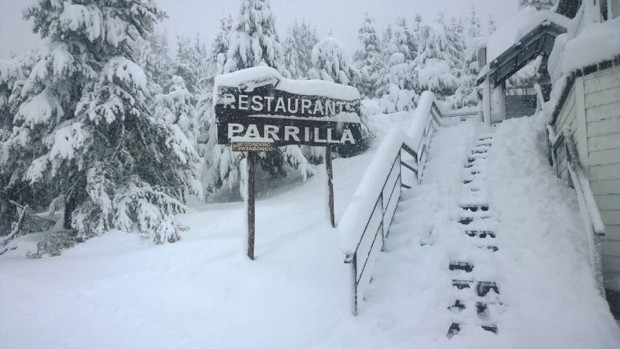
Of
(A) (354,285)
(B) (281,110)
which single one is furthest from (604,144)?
(B) (281,110)

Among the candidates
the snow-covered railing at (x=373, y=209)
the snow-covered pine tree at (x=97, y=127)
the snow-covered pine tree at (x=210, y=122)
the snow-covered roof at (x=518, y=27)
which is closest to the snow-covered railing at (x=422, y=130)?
the snow-covered railing at (x=373, y=209)

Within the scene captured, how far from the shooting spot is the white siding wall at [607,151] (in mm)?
5469

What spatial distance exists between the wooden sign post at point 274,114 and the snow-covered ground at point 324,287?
1.06m

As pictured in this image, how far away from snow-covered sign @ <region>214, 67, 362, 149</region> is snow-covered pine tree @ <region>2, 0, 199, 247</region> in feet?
9.80

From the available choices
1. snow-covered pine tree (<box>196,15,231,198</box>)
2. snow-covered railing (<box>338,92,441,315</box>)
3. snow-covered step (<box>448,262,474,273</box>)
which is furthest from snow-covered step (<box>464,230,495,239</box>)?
snow-covered pine tree (<box>196,15,231,198</box>)

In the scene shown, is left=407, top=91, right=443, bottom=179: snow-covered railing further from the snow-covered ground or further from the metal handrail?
the snow-covered ground

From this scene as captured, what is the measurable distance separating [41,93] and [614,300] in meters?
12.1

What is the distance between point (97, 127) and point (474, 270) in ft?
29.9

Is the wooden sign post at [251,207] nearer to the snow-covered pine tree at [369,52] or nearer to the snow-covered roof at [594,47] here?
the snow-covered roof at [594,47]

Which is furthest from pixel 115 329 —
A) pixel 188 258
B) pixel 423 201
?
pixel 423 201

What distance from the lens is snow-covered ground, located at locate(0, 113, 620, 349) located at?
4.24 metres

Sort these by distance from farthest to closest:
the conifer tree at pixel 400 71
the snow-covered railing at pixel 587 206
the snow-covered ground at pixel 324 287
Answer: the conifer tree at pixel 400 71 → the snow-covered railing at pixel 587 206 → the snow-covered ground at pixel 324 287

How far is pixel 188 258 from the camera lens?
264 inches

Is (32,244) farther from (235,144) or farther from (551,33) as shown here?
(551,33)
